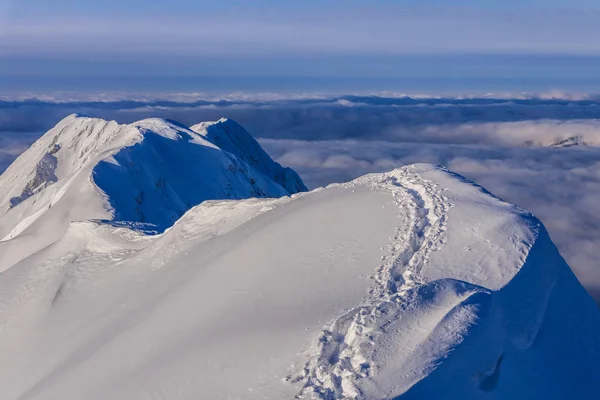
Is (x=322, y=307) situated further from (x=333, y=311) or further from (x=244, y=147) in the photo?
(x=244, y=147)

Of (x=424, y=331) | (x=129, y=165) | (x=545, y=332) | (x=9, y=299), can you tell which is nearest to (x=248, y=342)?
(x=424, y=331)

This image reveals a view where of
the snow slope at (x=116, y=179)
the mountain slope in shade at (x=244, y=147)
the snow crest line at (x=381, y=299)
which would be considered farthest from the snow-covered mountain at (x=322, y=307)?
the mountain slope in shade at (x=244, y=147)

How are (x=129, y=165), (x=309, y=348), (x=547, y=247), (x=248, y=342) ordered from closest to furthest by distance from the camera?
(x=309, y=348) < (x=248, y=342) < (x=547, y=247) < (x=129, y=165)

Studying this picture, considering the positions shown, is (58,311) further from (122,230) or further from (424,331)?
(424,331)

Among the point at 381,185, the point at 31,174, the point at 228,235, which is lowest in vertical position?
the point at 31,174

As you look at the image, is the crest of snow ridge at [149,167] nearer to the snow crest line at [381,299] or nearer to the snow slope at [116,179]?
the snow slope at [116,179]

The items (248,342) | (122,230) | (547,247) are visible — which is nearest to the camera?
(248,342)
